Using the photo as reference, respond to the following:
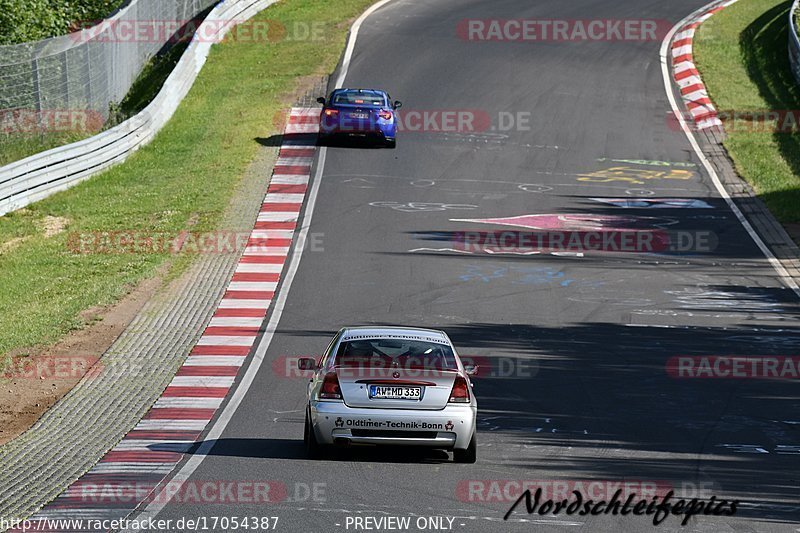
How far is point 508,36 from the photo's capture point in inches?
1880

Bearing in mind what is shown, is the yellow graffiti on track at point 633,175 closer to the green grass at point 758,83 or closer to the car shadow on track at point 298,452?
the green grass at point 758,83

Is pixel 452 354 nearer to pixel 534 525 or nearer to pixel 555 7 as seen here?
pixel 534 525

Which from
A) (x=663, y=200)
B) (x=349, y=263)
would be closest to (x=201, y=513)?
(x=349, y=263)

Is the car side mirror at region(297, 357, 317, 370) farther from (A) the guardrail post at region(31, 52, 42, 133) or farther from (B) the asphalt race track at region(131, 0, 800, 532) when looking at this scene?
(A) the guardrail post at region(31, 52, 42, 133)

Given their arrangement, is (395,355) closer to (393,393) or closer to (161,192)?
(393,393)

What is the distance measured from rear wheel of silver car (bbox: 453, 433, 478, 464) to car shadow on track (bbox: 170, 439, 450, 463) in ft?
0.96

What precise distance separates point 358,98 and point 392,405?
2218cm

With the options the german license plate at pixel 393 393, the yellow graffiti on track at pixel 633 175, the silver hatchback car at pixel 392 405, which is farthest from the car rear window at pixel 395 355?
the yellow graffiti on track at pixel 633 175

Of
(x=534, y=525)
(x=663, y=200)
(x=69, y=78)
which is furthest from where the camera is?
(x=69, y=78)

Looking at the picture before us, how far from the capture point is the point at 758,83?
42.4 meters


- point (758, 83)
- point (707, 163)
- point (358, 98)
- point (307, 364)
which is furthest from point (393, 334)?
point (758, 83)

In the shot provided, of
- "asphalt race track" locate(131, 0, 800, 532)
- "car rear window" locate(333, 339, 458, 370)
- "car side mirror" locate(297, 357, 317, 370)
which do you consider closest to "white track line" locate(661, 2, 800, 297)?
"asphalt race track" locate(131, 0, 800, 532)

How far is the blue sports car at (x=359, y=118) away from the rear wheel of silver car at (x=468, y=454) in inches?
836

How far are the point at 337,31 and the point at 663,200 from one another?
19545mm
